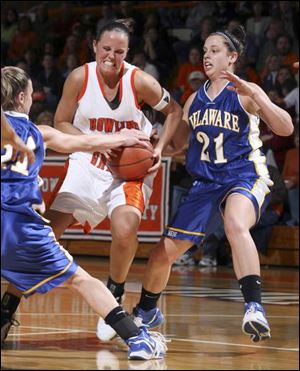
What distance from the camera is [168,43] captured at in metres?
15.3

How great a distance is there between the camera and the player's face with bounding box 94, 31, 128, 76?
649cm

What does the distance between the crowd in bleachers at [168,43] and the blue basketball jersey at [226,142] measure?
6039 mm

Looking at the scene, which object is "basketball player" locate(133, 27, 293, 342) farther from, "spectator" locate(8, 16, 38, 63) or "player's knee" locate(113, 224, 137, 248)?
"spectator" locate(8, 16, 38, 63)

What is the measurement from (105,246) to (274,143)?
8.15 ft

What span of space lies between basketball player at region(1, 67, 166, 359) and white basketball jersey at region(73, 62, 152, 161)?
108 centimetres

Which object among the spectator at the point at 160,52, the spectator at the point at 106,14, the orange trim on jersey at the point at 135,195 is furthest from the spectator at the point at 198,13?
the orange trim on jersey at the point at 135,195

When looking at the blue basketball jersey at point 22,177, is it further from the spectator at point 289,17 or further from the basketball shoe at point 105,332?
the spectator at point 289,17

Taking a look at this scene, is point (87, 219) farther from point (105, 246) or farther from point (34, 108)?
point (34, 108)

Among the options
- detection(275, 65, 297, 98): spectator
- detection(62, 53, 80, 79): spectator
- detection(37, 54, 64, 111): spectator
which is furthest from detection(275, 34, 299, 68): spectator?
detection(37, 54, 64, 111): spectator

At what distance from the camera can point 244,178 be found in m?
6.47

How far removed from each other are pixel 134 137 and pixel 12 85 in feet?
3.80

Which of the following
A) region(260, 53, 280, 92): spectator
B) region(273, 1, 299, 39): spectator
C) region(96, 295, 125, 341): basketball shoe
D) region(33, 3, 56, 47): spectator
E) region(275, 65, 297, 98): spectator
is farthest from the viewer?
region(33, 3, 56, 47): spectator

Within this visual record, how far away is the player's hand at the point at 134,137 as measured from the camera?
20.2 feet

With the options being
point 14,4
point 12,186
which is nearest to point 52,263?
point 12,186
